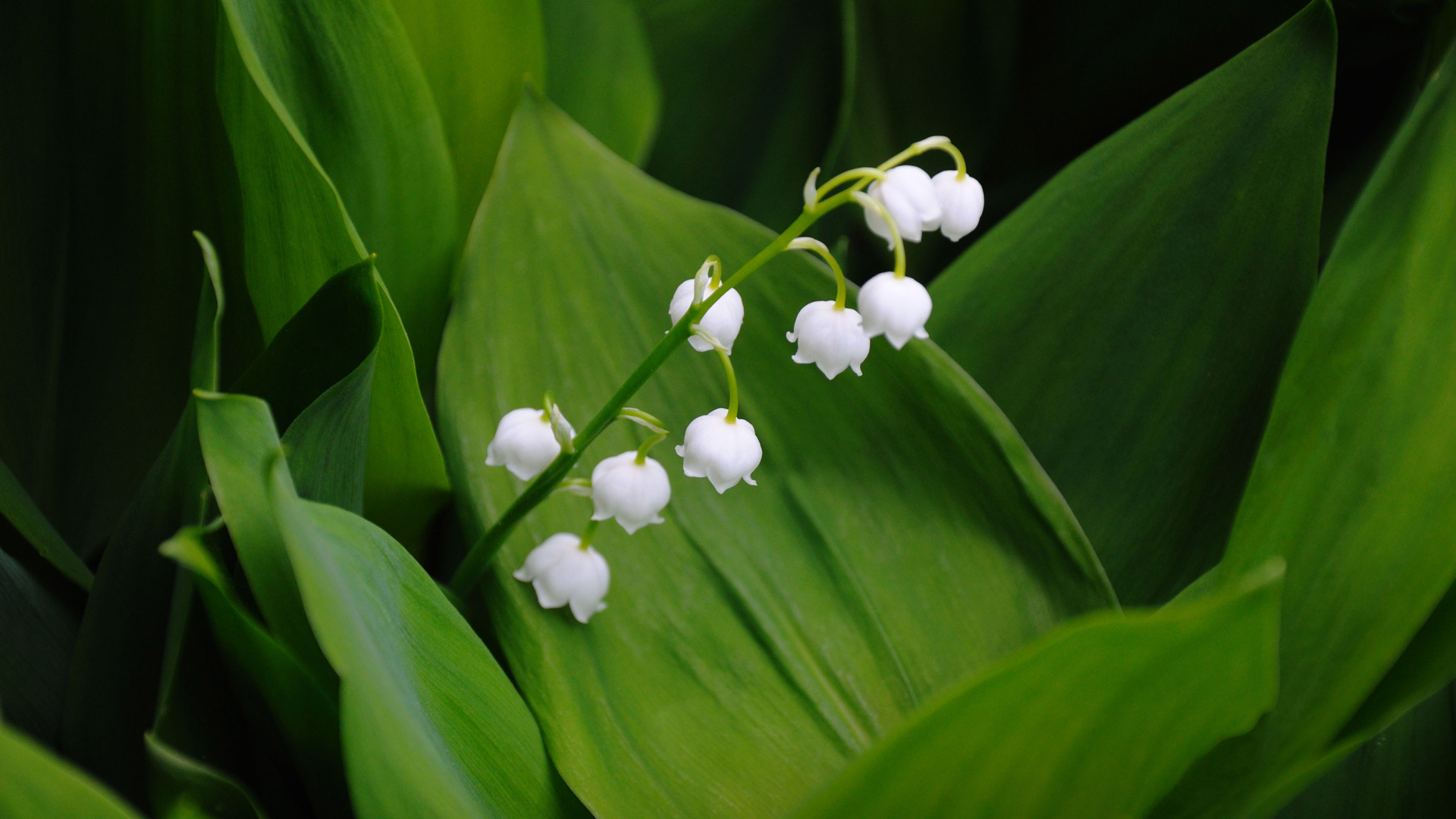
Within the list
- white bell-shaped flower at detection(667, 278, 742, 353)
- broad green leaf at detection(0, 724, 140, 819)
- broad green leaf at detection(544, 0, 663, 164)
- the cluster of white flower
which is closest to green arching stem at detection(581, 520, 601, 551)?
→ the cluster of white flower

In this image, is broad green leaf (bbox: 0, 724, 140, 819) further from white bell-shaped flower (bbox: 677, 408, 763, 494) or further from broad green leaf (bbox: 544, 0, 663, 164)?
broad green leaf (bbox: 544, 0, 663, 164)

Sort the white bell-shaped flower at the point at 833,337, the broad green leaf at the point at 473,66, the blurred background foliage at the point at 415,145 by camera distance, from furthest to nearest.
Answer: the broad green leaf at the point at 473,66
the blurred background foliage at the point at 415,145
the white bell-shaped flower at the point at 833,337

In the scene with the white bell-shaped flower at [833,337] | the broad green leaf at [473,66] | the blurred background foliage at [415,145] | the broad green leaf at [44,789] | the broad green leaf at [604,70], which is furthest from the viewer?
the broad green leaf at [604,70]

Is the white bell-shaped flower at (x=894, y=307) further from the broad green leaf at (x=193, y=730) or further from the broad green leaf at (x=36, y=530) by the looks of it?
the broad green leaf at (x=36, y=530)

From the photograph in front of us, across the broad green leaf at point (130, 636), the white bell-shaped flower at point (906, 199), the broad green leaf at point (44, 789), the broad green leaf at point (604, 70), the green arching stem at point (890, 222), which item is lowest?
the broad green leaf at point (130, 636)

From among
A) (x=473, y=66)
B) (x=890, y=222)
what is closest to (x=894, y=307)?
(x=890, y=222)

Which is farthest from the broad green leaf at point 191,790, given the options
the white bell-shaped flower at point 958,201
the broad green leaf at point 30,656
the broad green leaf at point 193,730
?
the white bell-shaped flower at point 958,201

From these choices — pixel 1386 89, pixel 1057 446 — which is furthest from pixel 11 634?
pixel 1386 89

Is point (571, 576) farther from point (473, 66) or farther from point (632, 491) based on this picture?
point (473, 66)

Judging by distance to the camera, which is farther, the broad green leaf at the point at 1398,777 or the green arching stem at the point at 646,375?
the broad green leaf at the point at 1398,777
